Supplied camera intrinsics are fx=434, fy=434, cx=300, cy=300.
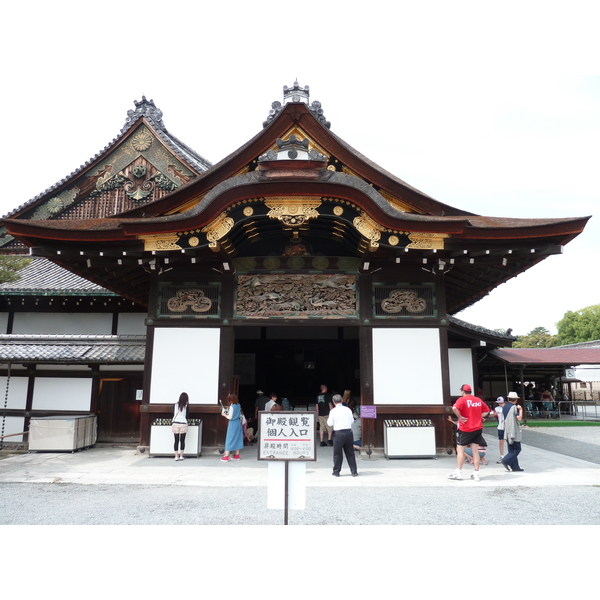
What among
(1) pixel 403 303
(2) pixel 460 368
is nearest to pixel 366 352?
(1) pixel 403 303

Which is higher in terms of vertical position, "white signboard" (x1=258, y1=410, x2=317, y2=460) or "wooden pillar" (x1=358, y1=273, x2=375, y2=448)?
"wooden pillar" (x1=358, y1=273, x2=375, y2=448)

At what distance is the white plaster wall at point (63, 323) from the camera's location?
13727mm

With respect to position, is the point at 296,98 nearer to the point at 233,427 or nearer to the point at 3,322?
the point at 233,427

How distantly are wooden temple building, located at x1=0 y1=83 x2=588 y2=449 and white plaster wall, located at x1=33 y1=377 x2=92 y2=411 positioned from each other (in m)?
0.04

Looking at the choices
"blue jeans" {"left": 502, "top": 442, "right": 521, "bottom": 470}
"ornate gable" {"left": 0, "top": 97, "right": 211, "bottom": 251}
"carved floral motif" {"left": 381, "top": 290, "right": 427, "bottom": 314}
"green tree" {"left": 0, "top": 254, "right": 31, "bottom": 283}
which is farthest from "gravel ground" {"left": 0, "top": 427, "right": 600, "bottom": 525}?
"ornate gable" {"left": 0, "top": 97, "right": 211, "bottom": 251}

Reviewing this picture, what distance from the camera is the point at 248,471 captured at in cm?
819

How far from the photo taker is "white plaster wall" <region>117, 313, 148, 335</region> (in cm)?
1362

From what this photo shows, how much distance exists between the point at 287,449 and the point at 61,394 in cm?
1008

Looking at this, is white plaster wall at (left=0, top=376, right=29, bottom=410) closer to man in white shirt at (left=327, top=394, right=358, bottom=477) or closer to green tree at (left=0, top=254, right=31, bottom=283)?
green tree at (left=0, top=254, right=31, bottom=283)

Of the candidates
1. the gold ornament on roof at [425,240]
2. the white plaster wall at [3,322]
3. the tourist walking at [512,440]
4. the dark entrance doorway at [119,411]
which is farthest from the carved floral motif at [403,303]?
the white plaster wall at [3,322]

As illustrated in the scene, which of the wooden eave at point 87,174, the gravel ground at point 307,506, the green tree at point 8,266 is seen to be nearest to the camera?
the gravel ground at point 307,506

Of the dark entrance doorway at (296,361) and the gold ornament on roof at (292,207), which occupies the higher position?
the gold ornament on roof at (292,207)

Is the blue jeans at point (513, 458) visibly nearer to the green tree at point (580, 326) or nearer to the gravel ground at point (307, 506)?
the gravel ground at point (307, 506)

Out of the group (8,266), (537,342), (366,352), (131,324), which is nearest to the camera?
(366,352)
